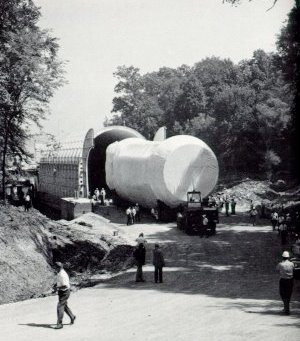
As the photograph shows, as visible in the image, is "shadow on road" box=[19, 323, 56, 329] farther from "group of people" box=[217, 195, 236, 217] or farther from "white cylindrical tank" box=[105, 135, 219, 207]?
"group of people" box=[217, 195, 236, 217]

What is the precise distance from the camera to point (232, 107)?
59.6m

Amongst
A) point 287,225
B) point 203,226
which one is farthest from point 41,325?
point 287,225

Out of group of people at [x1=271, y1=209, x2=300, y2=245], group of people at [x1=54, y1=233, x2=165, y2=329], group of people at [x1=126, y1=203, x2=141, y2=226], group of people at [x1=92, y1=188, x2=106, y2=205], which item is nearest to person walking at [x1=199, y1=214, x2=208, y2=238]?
group of people at [x1=271, y1=209, x2=300, y2=245]

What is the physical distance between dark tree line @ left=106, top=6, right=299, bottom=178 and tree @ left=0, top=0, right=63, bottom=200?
13.7m

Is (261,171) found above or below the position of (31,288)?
above

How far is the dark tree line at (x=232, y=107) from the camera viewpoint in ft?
161

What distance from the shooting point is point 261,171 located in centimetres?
5359

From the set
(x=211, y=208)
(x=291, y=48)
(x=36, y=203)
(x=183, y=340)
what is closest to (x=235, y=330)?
(x=183, y=340)

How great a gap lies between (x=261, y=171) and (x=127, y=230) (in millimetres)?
28208

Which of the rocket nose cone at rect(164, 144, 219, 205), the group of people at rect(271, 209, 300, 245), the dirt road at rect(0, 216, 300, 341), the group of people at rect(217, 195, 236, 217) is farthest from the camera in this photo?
the group of people at rect(217, 195, 236, 217)

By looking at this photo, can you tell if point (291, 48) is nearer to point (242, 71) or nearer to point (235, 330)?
point (235, 330)

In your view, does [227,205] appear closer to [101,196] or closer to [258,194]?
[101,196]

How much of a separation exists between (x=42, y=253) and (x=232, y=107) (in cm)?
4466

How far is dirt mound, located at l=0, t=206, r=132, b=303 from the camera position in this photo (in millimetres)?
16031
